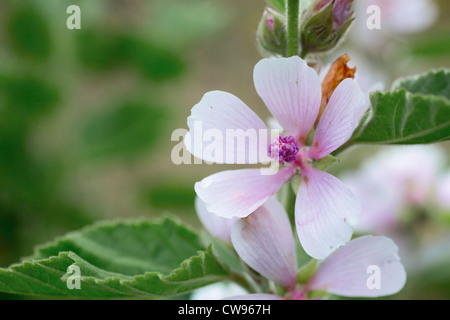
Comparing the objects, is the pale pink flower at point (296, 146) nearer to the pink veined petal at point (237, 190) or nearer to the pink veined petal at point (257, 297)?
the pink veined petal at point (237, 190)

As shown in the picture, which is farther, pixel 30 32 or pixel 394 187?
pixel 30 32

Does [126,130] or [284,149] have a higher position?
[126,130]

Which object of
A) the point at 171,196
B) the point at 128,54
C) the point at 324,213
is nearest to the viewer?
the point at 324,213

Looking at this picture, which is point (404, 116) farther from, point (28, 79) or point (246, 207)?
point (28, 79)

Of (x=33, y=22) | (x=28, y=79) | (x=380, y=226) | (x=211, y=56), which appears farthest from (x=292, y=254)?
(x=211, y=56)

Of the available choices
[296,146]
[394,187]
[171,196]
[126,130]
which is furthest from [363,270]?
[126,130]

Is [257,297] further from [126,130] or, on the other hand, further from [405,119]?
[126,130]

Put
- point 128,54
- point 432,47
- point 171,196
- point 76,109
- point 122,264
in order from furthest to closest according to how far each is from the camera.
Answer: point 76,109 → point 128,54 → point 171,196 → point 432,47 → point 122,264
